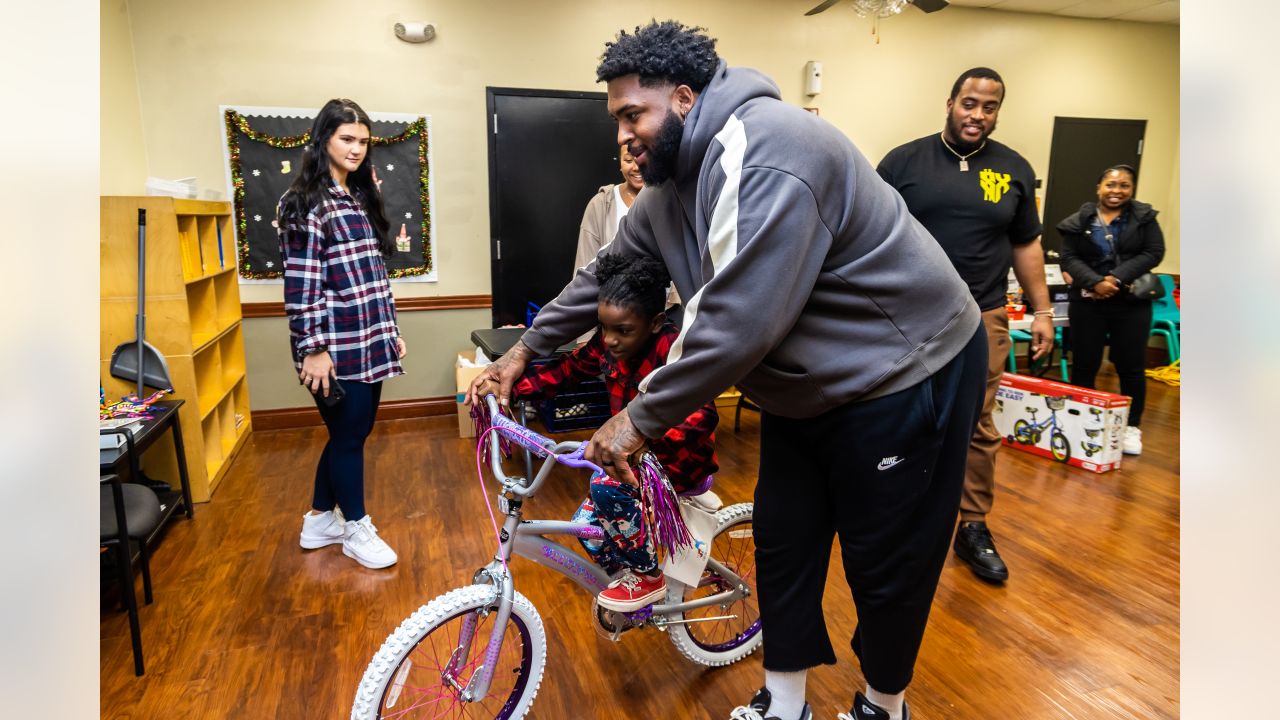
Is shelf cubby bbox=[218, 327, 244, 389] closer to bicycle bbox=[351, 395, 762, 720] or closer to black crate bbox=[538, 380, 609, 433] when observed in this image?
black crate bbox=[538, 380, 609, 433]

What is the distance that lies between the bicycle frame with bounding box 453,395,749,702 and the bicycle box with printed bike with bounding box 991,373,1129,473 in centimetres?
243

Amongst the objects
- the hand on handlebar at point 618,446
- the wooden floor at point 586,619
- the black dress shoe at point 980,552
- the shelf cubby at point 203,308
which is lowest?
the wooden floor at point 586,619

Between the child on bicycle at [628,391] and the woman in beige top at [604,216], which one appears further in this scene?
the woman in beige top at [604,216]

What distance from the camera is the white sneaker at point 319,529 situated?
2.83 meters

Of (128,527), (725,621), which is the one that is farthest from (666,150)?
(128,527)

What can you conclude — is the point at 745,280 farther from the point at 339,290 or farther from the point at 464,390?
the point at 464,390

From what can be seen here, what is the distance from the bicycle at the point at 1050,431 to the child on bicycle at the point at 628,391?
9.26ft

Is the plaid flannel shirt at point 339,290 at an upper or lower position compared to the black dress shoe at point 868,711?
upper

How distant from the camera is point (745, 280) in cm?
117

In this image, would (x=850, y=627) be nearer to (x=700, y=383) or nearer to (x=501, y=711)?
(x=501, y=711)

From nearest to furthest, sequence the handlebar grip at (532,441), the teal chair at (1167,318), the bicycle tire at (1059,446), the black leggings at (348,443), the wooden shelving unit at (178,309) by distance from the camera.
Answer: the handlebar grip at (532,441) → the black leggings at (348,443) → the wooden shelving unit at (178,309) → the bicycle tire at (1059,446) → the teal chair at (1167,318)

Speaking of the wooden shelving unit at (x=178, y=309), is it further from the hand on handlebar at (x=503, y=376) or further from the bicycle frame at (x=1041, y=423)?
the bicycle frame at (x=1041, y=423)

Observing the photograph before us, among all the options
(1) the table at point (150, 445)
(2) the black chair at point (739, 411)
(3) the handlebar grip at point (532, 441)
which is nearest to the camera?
(3) the handlebar grip at point (532, 441)

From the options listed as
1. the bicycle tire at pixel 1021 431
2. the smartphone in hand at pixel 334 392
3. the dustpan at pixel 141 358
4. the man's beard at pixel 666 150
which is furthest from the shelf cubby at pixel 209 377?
the bicycle tire at pixel 1021 431
